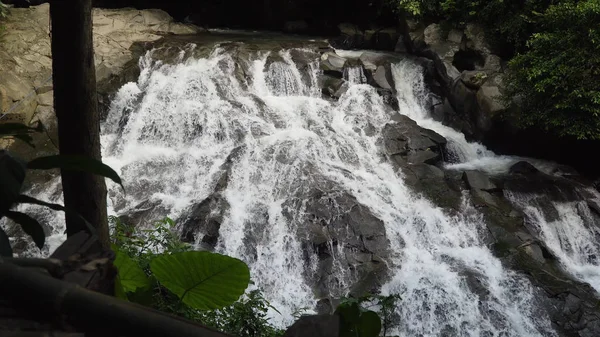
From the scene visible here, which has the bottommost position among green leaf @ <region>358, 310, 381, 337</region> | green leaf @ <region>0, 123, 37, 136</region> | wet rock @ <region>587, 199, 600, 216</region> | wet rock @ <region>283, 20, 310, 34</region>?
wet rock @ <region>587, 199, 600, 216</region>

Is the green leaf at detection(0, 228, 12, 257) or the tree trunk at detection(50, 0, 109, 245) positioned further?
the tree trunk at detection(50, 0, 109, 245)

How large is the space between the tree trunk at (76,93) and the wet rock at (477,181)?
711cm

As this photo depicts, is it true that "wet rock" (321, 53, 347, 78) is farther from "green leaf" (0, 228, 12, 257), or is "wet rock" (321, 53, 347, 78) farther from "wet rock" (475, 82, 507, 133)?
"green leaf" (0, 228, 12, 257)

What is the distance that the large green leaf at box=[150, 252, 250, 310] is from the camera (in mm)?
2209

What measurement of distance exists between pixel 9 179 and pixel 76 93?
155cm

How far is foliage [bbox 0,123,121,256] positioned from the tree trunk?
1.18 metres

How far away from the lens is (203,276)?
2.25 metres

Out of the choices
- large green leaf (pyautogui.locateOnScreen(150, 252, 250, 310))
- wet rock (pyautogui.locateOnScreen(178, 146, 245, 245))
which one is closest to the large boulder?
wet rock (pyautogui.locateOnScreen(178, 146, 245, 245))

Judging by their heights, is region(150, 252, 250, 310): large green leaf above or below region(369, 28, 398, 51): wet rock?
below

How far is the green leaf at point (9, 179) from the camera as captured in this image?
57.7 inches

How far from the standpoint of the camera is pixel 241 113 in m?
10.2

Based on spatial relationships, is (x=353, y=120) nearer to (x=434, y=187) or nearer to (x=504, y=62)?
(x=434, y=187)

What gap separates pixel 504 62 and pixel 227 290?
1035cm

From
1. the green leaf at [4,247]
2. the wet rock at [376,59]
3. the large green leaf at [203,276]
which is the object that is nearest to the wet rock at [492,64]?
the wet rock at [376,59]
